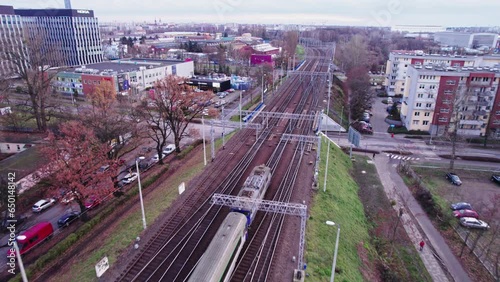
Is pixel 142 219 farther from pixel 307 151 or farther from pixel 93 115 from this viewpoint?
pixel 307 151

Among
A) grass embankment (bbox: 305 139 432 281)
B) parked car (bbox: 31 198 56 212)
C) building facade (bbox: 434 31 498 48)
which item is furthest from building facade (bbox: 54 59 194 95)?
building facade (bbox: 434 31 498 48)

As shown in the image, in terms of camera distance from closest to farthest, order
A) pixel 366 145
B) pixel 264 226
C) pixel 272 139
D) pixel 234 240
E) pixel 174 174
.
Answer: pixel 234 240
pixel 264 226
pixel 174 174
pixel 272 139
pixel 366 145

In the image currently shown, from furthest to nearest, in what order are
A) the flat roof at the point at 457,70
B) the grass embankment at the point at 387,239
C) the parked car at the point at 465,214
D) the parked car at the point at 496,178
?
1. the flat roof at the point at 457,70
2. the parked car at the point at 496,178
3. the parked car at the point at 465,214
4. the grass embankment at the point at 387,239

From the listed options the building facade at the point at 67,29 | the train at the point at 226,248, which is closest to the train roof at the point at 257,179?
the train at the point at 226,248

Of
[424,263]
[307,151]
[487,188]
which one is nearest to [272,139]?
[307,151]

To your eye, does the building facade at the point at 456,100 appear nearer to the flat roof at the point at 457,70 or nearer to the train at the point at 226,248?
the flat roof at the point at 457,70
